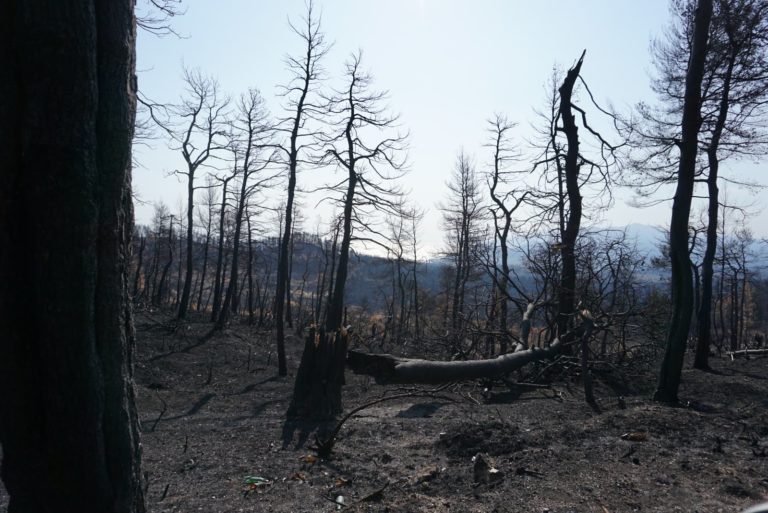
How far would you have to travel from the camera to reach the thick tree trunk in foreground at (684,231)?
7562 millimetres

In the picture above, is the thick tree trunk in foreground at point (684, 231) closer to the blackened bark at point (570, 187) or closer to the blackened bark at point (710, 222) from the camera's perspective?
the blackened bark at point (570, 187)

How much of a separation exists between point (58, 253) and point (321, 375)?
244 inches

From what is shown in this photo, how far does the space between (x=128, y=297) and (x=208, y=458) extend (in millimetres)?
3924

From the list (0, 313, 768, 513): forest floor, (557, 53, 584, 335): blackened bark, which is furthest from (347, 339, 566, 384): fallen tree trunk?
(557, 53, 584, 335): blackened bark

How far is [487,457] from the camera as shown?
15.9 feet

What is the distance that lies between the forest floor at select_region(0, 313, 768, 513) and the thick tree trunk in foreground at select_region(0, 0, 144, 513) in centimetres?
58

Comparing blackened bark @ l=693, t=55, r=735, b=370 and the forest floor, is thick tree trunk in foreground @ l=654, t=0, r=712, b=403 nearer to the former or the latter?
the forest floor

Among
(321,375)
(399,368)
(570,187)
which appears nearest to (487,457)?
(399,368)

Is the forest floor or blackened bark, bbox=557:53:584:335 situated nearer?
the forest floor

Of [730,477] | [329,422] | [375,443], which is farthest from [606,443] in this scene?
[329,422]

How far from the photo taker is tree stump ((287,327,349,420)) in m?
8.17

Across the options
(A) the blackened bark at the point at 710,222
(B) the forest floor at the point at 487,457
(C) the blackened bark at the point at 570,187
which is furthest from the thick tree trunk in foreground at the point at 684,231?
(A) the blackened bark at the point at 710,222

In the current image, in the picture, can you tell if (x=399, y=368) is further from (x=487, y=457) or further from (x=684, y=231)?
(x=684, y=231)

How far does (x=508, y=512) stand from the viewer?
384 cm
